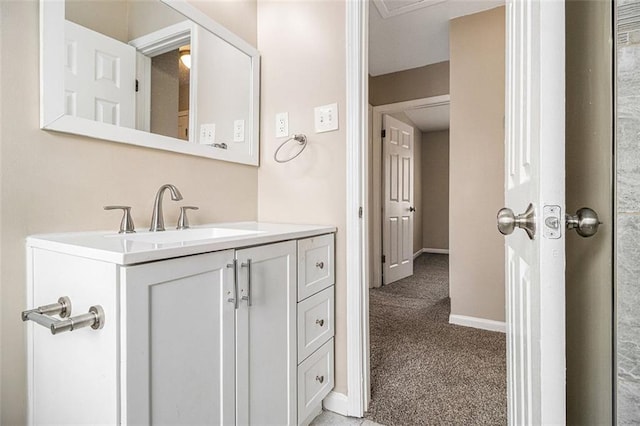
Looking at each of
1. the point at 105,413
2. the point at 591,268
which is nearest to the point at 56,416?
the point at 105,413

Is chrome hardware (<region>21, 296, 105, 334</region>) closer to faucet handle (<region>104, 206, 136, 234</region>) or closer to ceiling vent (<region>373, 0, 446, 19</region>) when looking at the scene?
faucet handle (<region>104, 206, 136, 234</region>)

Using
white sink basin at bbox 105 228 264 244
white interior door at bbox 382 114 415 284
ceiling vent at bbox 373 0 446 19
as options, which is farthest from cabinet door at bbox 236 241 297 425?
white interior door at bbox 382 114 415 284

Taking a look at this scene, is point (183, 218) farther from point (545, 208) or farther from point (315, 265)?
point (545, 208)

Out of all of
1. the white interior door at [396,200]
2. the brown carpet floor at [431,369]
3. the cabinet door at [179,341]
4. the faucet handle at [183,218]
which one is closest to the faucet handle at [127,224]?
the faucet handle at [183,218]

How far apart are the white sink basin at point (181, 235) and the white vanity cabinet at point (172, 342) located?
18cm

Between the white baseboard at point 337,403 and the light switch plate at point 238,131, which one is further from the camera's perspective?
the light switch plate at point 238,131

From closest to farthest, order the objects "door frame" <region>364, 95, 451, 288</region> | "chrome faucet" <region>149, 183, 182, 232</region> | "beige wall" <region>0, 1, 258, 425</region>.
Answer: "beige wall" <region>0, 1, 258, 425</region>, "chrome faucet" <region>149, 183, 182, 232</region>, "door frame" <region>364, 95, 451, 288</region>

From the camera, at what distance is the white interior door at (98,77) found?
1.00 meters

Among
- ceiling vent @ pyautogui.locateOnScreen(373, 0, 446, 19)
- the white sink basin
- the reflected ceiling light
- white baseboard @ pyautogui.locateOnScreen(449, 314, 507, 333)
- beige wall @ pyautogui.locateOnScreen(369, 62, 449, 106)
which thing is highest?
ceiling vent @ pyautogui.locateOnScreen(373, 0, 446, 19)

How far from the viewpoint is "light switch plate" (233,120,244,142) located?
1589 millimetres

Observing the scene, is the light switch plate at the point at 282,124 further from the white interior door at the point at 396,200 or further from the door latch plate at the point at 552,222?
the white interior door at the point at 396,200

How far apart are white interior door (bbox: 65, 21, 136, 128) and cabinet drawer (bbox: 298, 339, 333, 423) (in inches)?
45.6

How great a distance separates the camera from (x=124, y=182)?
3.70 ft

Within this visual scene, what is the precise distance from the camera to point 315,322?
4.36ft
